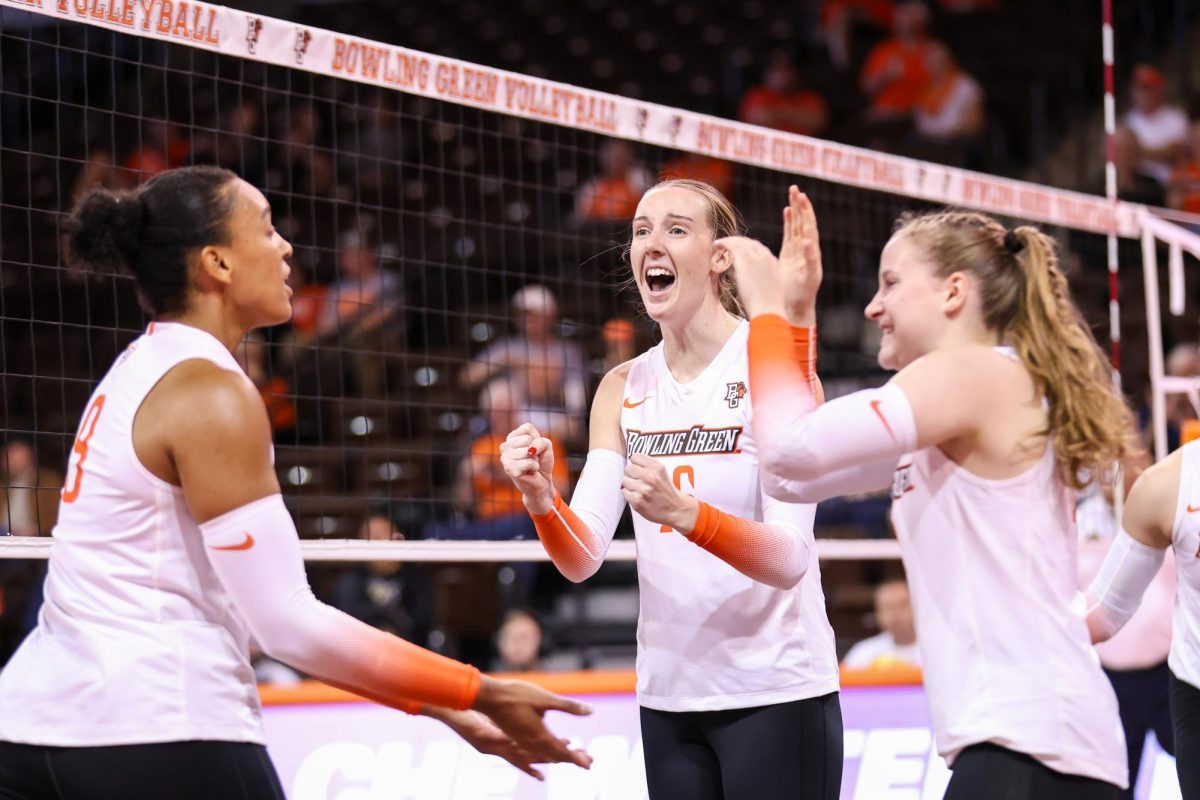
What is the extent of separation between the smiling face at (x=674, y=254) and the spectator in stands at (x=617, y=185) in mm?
6644

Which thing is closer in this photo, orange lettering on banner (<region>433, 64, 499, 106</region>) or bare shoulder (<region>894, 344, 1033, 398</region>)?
bare shoulder (<region>894, 344, 1033, 398</region>)

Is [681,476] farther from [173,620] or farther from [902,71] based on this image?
[902,71]

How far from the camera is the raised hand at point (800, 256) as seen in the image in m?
3.01

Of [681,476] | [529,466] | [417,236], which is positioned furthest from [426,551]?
[417,236]

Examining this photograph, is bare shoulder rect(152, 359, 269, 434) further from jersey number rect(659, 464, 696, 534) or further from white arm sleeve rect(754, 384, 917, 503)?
jersey number rect(659, 464, 696, 534)

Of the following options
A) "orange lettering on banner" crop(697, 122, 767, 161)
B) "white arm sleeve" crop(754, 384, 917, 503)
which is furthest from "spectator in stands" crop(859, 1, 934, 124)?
"white arm sleeve" crop(754, 384, 917, 503)

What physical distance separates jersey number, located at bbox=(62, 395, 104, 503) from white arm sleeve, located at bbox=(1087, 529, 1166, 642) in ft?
8.05

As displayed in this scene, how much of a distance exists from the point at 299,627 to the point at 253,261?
749 mm

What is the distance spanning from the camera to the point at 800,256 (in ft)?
9.89

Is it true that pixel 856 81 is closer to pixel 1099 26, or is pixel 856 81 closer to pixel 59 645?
pixel 1099 26

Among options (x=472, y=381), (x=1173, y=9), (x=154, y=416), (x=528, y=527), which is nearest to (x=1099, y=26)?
(x=1173, y=9)

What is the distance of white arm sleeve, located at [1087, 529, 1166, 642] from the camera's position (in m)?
3.69

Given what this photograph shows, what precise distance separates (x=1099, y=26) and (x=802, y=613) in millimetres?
10774

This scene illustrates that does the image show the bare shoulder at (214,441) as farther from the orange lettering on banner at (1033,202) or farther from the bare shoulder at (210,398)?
the orange lettering on banner at (1033,202)
